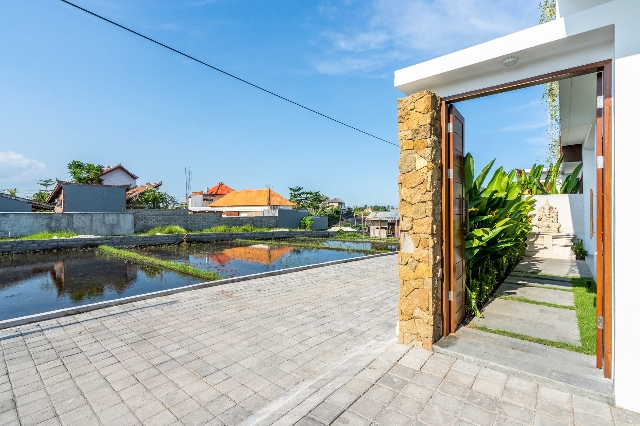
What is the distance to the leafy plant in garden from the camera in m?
4.66

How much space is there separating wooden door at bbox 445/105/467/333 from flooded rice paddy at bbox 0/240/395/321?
6.64 meters

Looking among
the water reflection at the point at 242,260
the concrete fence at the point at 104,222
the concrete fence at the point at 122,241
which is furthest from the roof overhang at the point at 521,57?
the concrete fence at the point at 104,222

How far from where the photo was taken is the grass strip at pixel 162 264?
28.6 feet

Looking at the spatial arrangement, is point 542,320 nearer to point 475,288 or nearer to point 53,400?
point 475,288

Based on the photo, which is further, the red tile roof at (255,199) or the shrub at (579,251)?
the red tile roof at (255,199)

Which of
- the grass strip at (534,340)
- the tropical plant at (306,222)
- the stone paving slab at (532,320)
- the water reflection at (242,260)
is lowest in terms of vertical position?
the water reflection at (242,260)

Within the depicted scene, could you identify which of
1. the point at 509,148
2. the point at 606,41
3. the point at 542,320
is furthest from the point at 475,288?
the point at 606,41

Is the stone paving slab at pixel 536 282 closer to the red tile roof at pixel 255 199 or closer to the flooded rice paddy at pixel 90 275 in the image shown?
the flooded rice paddy at pixel 90 275

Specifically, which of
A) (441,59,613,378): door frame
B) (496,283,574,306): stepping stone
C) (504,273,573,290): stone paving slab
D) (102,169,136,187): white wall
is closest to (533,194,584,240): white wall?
(504,273,573,290): stone paving slab

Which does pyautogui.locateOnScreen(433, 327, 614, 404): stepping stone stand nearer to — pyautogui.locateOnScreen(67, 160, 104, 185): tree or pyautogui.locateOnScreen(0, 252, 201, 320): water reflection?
pyautogui.locateOnScreen(0, 252, 201, 320): water reflection

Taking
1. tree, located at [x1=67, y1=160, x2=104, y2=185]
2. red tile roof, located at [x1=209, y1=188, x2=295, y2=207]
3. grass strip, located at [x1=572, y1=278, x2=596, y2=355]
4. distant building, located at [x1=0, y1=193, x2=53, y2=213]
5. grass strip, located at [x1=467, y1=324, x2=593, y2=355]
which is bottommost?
grass strip, located at [x1=467, y1=324, x2=593, y2=355]

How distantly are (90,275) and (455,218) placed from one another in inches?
403

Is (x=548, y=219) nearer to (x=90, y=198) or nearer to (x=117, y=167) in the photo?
(x=90, y=198)

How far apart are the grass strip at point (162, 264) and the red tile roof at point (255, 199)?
25414 mm
